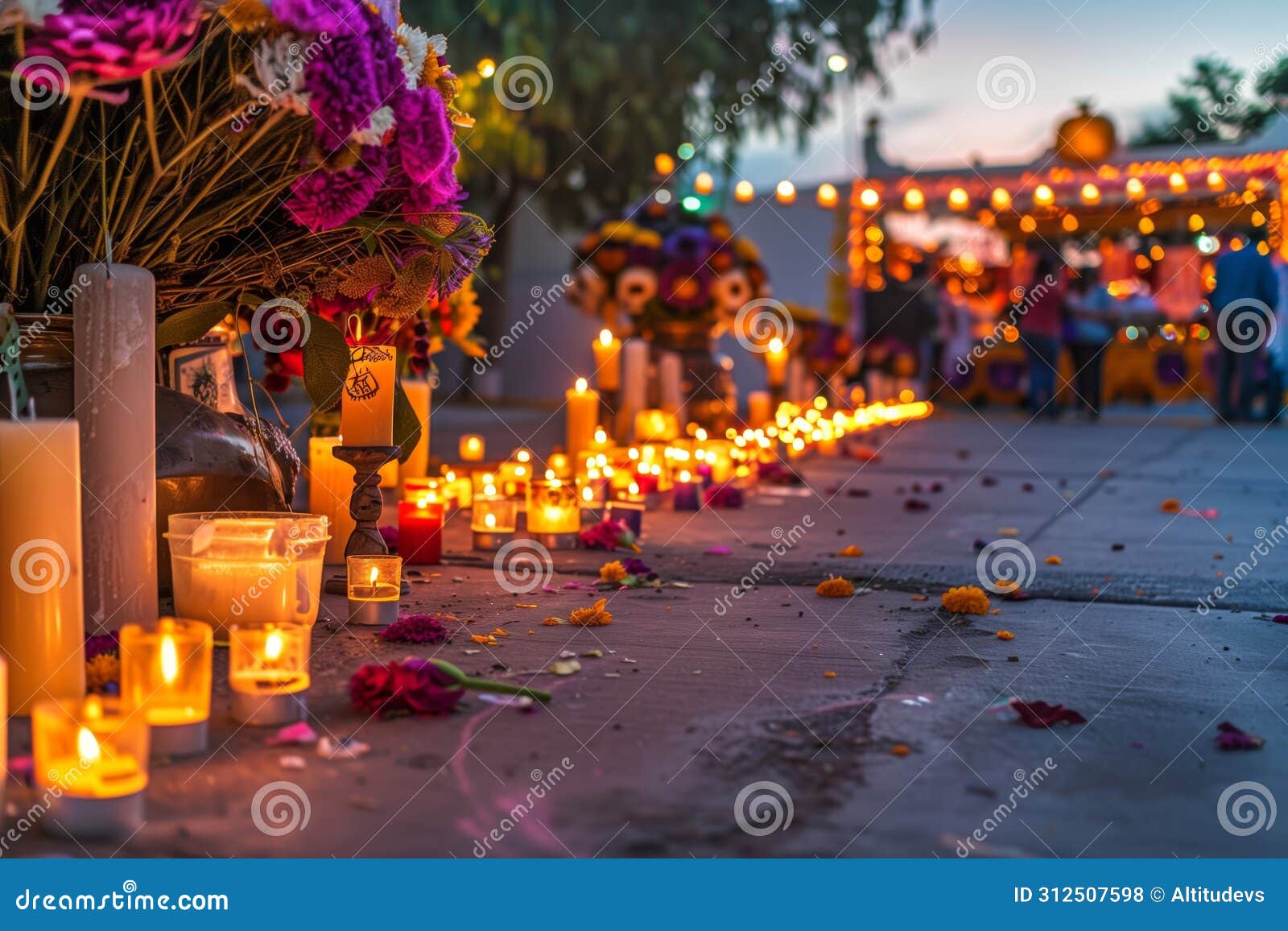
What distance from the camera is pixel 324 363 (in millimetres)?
2232

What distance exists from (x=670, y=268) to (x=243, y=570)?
4.70m

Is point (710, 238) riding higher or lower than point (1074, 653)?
higher

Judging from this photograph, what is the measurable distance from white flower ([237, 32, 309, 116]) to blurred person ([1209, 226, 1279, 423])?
937 cm

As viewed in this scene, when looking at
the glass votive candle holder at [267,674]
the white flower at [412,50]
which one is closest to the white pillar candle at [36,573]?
the glass votive candle holder at [267,674]

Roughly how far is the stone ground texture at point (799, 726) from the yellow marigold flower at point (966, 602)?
40mm

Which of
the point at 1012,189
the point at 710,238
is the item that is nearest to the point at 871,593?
the point at 710,238

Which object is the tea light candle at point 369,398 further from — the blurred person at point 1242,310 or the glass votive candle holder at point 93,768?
the blurred person at point 1242,310

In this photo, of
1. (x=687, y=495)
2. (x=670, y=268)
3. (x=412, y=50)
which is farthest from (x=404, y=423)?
(x=670, y=268)

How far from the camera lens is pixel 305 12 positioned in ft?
5.88

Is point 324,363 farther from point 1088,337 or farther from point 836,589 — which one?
point 1088,337

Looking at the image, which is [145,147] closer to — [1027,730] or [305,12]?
[305,12]

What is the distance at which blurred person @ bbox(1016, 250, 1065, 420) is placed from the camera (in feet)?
35.2

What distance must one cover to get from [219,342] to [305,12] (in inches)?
42.1

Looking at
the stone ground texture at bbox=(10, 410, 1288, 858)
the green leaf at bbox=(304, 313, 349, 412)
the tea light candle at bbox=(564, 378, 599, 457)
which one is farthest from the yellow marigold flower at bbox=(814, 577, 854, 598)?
the tea light candle at bbox=(564, 378, 599, 457)
